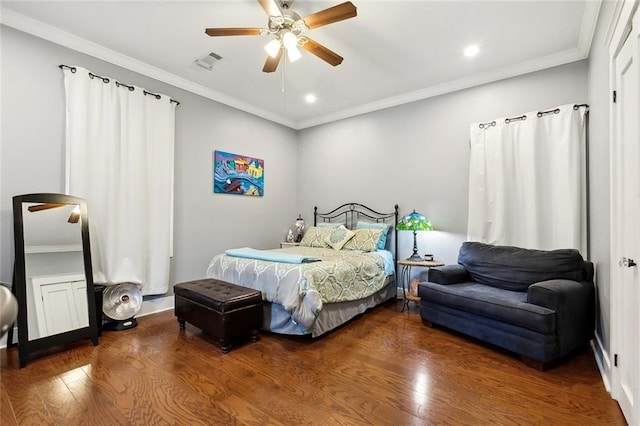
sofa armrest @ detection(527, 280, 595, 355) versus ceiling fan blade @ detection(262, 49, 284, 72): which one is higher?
ceiling fan blade @ detection(262, 49, 284, 72)

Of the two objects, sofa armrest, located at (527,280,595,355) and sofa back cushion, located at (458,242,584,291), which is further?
sofa back cushion, located at (458,242,584,291)

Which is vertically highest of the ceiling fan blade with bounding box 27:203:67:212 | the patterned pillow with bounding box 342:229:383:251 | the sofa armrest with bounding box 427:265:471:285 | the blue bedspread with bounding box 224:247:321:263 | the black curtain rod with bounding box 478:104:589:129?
the black curtain rod with bounding box 478:104:589:129

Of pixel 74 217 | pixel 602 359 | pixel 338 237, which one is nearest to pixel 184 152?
pixel 74 217

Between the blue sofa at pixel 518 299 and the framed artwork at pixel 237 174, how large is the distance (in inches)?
114

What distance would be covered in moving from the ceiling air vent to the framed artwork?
1.16 m

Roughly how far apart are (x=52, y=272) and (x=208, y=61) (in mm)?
2600

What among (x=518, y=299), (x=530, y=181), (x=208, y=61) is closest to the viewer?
(x=518, y=299)

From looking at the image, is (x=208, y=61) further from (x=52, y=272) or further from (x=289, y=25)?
(x=52, y=272)

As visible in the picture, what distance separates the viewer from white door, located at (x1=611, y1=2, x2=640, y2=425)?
167cm

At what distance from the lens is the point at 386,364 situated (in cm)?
247

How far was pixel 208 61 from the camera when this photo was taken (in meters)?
3.48

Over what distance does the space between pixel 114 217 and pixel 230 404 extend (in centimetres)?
239

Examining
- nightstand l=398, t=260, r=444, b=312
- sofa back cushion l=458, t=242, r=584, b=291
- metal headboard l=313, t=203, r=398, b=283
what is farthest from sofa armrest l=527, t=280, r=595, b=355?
metal headboard l=313, t=203, r=398, b=283

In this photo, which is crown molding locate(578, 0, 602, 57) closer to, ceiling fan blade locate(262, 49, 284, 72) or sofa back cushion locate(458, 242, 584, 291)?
sofa back cushion locate(458, 242, 584, 291)
